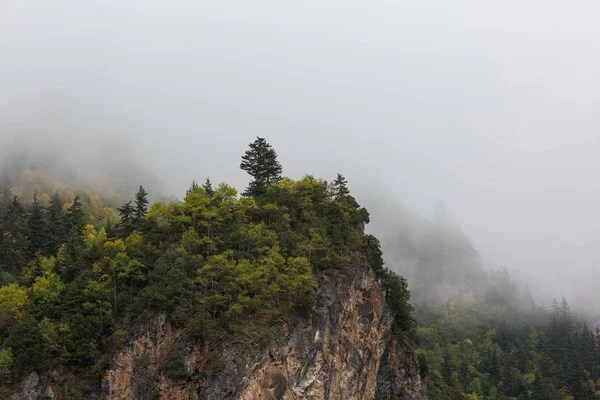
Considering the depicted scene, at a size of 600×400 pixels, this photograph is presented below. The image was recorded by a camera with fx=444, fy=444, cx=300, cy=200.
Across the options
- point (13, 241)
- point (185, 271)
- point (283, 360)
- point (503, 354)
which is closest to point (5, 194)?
point (13, 241)

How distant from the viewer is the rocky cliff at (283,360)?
3672 centimetres

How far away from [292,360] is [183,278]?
12403 millimetres

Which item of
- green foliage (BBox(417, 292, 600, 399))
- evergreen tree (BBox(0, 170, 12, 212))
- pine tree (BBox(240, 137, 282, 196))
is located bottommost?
green foliage (BBox(417, 292, 600, 399))

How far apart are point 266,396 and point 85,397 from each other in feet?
52.3

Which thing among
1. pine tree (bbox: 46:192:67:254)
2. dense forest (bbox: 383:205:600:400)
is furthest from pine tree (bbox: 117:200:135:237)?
dense forest (bbox: 383:205:600:400)

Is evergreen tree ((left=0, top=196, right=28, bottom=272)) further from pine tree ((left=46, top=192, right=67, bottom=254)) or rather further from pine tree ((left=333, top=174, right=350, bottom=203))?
pine tree ((left=333, top=174, right=350, bottom=203))

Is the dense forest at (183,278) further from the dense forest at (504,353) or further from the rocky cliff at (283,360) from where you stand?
the dense forest at (504,353)

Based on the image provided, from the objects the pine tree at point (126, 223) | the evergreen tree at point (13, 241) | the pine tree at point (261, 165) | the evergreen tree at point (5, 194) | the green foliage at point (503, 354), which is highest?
the pine tree at point (261, 165)

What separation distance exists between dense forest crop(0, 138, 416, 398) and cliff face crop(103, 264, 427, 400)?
42.9 inches

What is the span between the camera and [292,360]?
133 feet

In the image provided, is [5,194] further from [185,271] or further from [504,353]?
[504,353]

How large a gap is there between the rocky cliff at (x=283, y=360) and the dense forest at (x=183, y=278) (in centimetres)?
97

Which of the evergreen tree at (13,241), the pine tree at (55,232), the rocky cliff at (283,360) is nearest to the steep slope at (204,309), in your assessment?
the rocky cliff at (283,360)

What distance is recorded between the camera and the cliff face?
121ft
